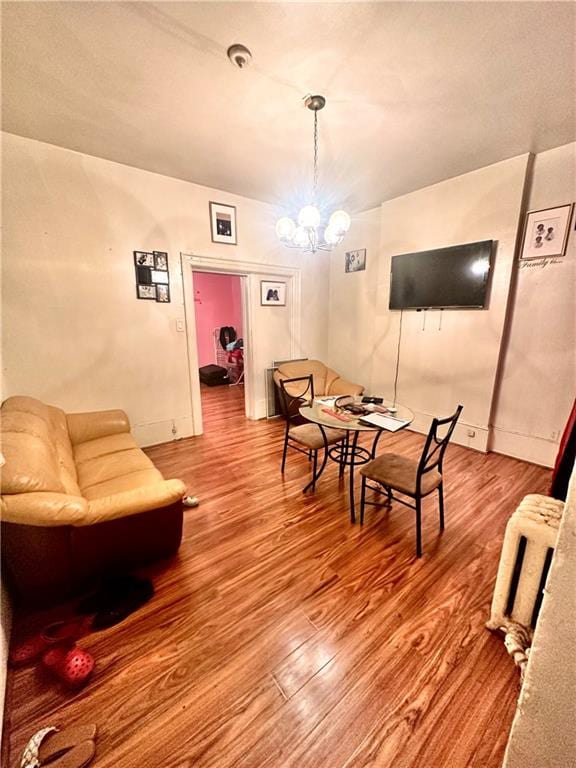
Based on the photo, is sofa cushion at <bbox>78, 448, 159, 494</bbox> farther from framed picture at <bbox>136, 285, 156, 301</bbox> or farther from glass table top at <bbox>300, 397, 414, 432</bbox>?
framed picture at <bbox>136, 285, 156, 301</bbox>

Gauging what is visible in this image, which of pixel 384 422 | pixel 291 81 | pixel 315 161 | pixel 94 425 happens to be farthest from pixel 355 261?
pixel 94 425

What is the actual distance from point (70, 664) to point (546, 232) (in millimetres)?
4460

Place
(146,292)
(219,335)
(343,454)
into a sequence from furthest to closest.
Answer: (219,335) → (146,292) → (343,454)

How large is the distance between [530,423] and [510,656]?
238 centimetres

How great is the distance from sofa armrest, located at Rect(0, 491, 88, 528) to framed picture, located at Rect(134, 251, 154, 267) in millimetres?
2545

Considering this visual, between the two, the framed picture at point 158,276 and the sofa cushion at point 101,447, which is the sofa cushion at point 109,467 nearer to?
the sofa cushion at point 101,447

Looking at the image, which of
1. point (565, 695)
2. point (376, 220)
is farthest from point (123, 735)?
point (376, 220)

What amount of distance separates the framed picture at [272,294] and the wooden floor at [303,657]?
2890 millimetres

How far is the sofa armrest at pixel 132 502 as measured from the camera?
142 cm

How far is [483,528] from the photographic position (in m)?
2.07

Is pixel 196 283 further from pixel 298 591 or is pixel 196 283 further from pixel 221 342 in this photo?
pixel 298 591

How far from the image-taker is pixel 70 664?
3.90ft

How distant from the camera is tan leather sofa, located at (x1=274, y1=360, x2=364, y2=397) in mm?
4156

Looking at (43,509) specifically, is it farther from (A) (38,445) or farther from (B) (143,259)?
(B) (143,259)
